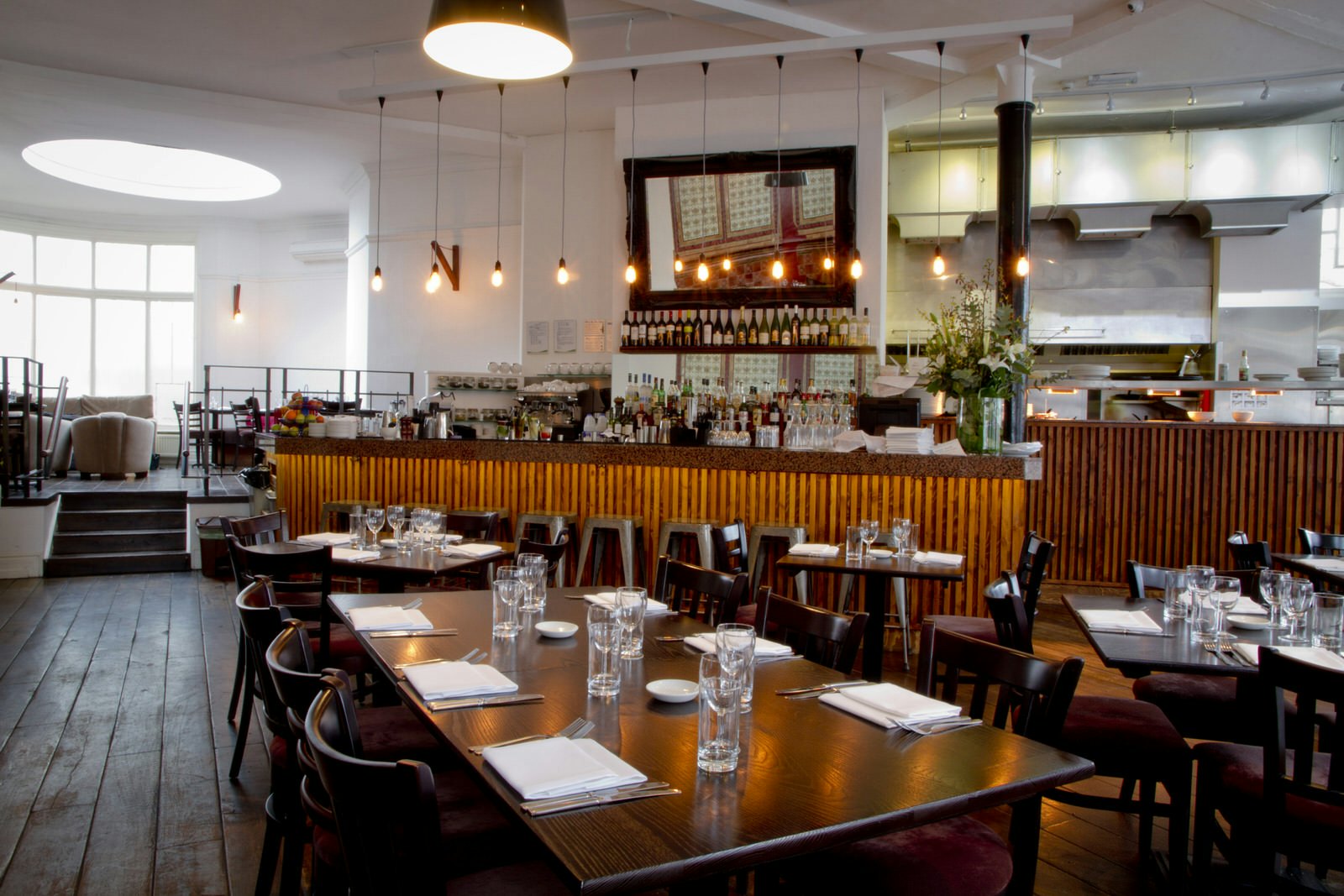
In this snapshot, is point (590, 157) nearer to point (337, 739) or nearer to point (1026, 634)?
point (1026, 634)

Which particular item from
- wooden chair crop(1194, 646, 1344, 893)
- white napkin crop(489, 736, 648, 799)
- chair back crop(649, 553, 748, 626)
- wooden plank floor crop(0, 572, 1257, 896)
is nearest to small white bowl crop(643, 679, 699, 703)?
white napkin crop(489, 736, 648, 799)

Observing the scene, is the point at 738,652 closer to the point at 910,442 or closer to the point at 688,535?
the point at 910,442

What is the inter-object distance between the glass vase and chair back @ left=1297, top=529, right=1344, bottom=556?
1.68 meters

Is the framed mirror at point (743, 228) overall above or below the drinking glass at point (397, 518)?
above

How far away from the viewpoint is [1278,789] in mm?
2090

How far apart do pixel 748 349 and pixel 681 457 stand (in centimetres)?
284

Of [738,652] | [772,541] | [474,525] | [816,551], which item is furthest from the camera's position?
[772,541]

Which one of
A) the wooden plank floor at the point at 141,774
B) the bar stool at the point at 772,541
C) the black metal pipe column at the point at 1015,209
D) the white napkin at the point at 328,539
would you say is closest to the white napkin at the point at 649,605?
the wooden plank floor at the point at 141,774

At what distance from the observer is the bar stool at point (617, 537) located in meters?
5.65

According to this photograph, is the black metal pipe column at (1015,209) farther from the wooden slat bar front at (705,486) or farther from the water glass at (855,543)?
the water glass at (855,543)

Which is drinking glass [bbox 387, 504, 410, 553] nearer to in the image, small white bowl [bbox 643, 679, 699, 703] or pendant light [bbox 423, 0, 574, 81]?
pendant light [bbox 423, 0, 574, 81]

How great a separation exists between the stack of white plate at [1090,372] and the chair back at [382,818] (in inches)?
363

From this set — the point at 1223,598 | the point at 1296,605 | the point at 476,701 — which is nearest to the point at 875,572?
the point at 1223,598

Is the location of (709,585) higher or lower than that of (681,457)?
lower
